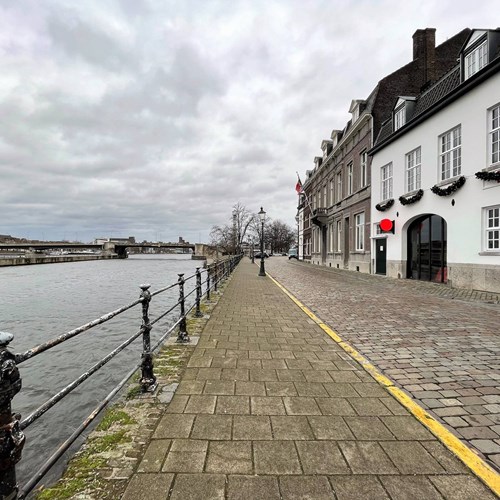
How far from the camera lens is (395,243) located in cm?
1830

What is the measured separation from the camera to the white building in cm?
1178

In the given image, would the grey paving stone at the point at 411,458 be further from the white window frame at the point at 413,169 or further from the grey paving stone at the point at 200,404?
the white window frame at the point at 413,169

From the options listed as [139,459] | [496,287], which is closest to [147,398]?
[139,459]

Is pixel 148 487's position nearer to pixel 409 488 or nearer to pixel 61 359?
pixel 409 488

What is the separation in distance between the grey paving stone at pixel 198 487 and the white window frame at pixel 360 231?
73.1 feet

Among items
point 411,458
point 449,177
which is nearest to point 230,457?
point 411,458

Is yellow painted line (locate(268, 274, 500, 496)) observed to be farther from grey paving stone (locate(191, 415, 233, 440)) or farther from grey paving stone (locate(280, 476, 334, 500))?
grey paving stone (locate(191, 415, 233, 440))

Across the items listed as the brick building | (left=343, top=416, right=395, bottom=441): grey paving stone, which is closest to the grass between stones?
(left=343, top=416, right=395, bottom=441): grey paving stone

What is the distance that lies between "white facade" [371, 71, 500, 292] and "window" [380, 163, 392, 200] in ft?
5.43

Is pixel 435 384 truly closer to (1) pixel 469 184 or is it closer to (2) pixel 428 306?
(2) pixel 428 306

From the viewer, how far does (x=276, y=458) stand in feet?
8.39

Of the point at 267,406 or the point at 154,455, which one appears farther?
the point at 267,406

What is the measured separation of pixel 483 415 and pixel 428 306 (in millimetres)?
6765

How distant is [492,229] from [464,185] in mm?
2020
